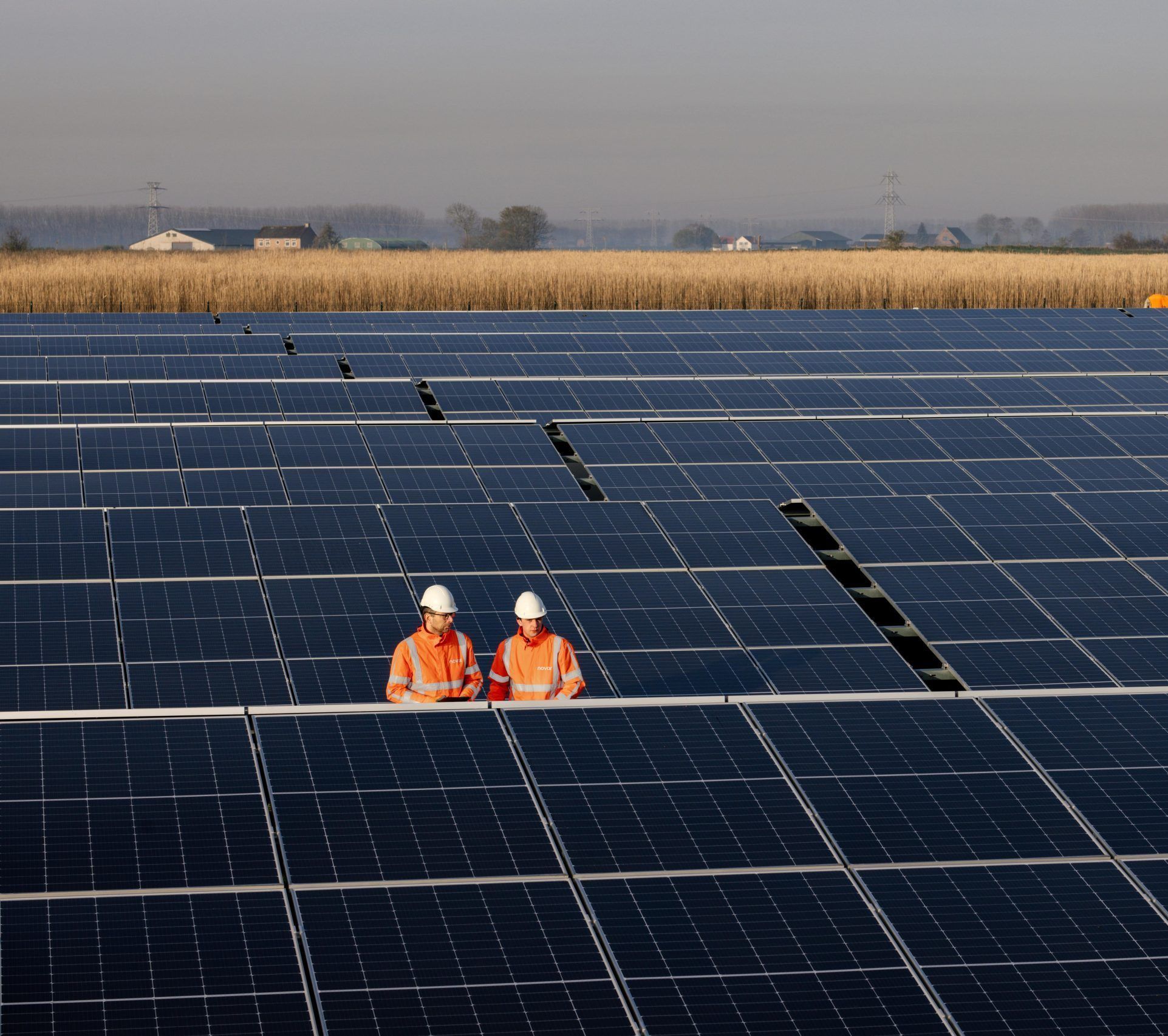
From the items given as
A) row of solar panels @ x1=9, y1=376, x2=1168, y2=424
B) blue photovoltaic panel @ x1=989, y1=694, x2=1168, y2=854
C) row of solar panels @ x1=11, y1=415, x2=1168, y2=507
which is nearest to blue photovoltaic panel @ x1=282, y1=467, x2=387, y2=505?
row of solar panels @ x1=11, y1=415, x2=1168, y2=507

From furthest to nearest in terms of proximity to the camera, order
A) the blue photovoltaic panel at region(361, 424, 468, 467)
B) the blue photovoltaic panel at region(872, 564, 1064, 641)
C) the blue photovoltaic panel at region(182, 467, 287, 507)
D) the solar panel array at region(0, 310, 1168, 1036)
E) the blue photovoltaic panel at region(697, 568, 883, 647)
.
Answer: the blue photovoltaic panel at region(361, 424, 468, 467)
the blue photovoltaic panel at region(182, 467, 287, 507)
the blue photovoltaic panel at region(872, 564, 1064, 641)
the blue photovoltaic panel at region(697, 568, 883, 647)
the solar panel array at region(0, 310, 1168, 1036)

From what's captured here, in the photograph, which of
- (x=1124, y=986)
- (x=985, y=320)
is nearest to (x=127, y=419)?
(x=1124, y=986)

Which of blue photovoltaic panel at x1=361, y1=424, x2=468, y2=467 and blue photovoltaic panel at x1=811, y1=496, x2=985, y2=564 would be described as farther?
blue photovoltaic panel at x1=361, y1=424, x2=468, y2=467

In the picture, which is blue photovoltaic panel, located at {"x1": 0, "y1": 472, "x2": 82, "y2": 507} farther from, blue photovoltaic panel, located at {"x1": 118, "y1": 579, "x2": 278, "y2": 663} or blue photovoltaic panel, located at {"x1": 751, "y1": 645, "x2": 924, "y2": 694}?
blue photovoltaic panel, located at {"x1": 751, "y1": 645, "x2": 924, "y2": 694}

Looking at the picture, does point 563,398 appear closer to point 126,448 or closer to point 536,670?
point 126,448

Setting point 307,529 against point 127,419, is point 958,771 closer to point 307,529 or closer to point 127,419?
point 307,529

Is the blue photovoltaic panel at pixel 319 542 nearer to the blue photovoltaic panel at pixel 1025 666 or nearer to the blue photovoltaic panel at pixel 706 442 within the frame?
the blue photovoltaic panel at pixel 706 442
